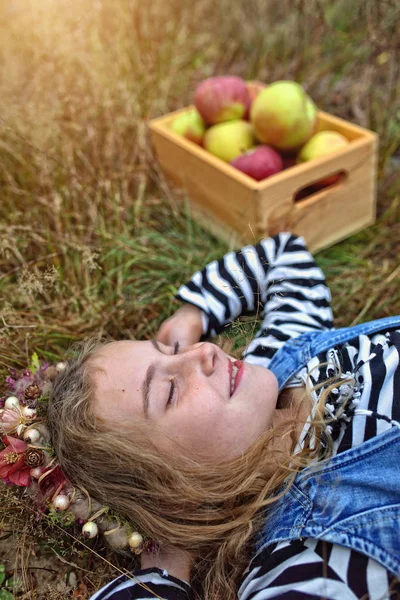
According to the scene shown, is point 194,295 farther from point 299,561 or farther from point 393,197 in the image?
point 393,197

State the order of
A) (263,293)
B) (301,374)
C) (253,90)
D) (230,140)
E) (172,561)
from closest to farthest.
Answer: (172,561) < (301,374) < (263,293) < (230,140) < (253,90)

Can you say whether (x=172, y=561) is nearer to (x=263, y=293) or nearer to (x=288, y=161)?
(x=263, y=293)

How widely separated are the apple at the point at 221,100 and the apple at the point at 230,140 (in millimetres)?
71

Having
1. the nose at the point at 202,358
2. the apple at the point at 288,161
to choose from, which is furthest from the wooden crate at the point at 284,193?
the nose at the point at 202,358

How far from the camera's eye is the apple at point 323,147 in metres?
2.33

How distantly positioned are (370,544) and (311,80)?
Answer: 9.13ft

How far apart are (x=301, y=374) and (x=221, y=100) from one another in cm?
144

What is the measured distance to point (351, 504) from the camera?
1.31 m

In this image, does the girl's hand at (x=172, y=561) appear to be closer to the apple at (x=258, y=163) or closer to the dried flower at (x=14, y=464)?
the dried flower at (x=14, y=464)

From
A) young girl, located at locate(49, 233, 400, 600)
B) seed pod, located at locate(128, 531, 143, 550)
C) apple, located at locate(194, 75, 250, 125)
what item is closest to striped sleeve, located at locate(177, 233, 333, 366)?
young girl, located at locate(49, 233, 400, 600)

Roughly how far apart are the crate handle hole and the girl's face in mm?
1164

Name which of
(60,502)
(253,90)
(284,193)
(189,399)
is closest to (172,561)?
(60,502)

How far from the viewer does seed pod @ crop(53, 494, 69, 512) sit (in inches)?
52.6

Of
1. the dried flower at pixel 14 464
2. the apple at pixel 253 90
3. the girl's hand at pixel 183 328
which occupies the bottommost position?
the girl's hand at pixel 183 328
